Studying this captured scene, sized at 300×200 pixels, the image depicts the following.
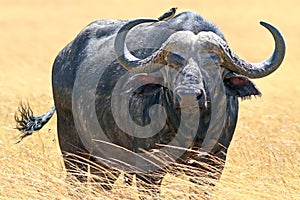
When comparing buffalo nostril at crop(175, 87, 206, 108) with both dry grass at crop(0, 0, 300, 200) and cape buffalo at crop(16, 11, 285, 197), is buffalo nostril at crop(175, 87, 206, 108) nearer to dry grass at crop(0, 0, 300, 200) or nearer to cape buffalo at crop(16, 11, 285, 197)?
cape buffalo at crop(16, 11, 285, 197)

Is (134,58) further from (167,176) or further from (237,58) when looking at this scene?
(167,176)

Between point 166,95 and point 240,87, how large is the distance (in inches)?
29.0

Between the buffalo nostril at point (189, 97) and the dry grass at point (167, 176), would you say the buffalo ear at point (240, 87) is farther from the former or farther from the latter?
the buffalo nostril at point (189, 97)

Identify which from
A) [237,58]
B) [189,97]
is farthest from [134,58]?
[189,97]

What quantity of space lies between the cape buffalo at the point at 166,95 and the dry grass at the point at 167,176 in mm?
358

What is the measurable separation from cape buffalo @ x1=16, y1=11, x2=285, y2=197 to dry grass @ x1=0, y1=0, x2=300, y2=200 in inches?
14.1

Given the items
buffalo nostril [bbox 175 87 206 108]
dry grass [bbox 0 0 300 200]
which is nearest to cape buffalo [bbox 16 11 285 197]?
buffalo nostril [bbox 175 87 206 108]

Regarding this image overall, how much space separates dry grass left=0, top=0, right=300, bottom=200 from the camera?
23.2 ft

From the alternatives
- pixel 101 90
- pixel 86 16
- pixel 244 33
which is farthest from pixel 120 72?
pixel 86 16

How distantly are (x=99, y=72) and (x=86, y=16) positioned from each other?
32977 mm

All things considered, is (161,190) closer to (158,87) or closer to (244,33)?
(158,87)

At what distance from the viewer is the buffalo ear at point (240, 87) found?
7.44 metres

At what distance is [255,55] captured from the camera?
2844 centimetres

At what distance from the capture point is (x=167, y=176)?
8117 mm
